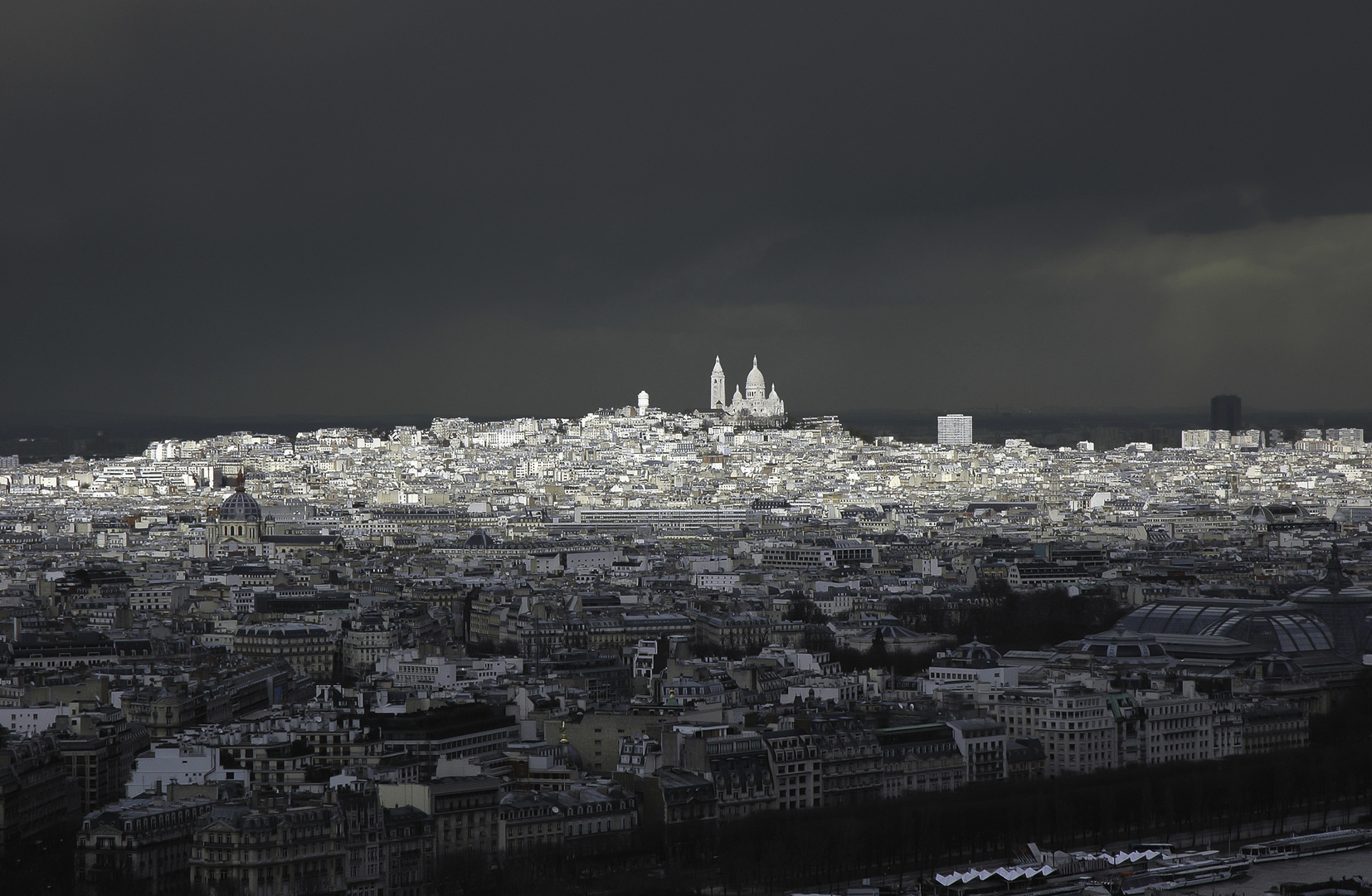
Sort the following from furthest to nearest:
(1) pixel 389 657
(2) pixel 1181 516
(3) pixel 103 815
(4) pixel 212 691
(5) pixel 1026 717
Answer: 1. (2) pixel 1181 516
2. (1) pixel 389 657
3. (4) pixel 212 691
4. (5) pixel 1026 717
5. (3) pixel 103 815

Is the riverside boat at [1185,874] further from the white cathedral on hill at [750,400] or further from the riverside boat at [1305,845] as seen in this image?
Answer: the white cathedral on hill at [750,400]

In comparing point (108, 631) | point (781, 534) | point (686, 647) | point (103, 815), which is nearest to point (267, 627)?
point (108, 631)

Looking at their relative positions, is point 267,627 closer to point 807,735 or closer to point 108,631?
point 108,631

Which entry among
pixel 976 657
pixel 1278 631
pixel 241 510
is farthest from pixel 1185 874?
pixel 241 510

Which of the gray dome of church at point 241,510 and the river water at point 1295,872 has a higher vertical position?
the gray dome of church at point 241,510

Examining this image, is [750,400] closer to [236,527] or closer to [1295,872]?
[236,527]

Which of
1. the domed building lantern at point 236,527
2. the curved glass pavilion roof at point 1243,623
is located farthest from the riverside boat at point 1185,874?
the domed building lantern at point 236,527
